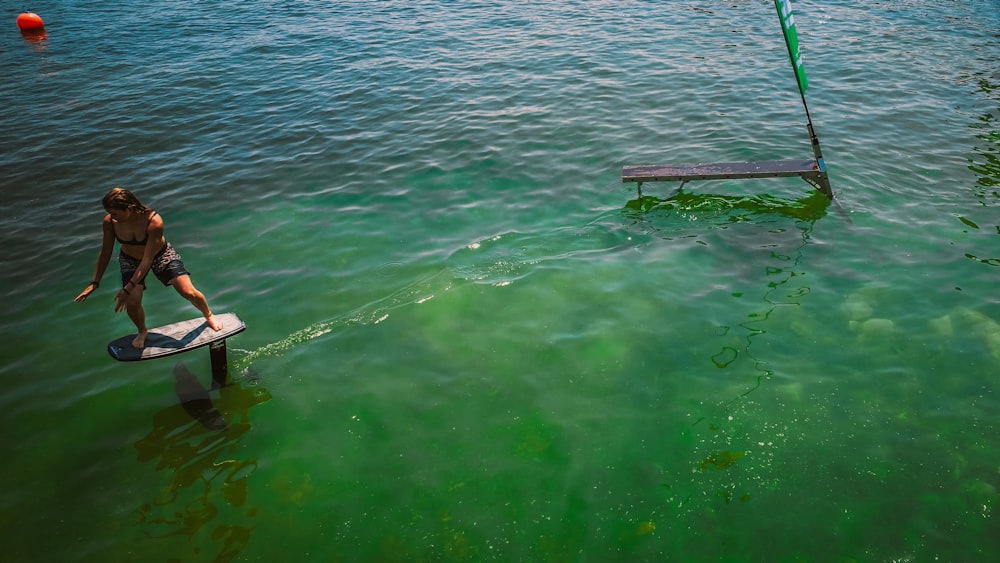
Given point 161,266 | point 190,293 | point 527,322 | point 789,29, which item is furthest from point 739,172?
point 161,266

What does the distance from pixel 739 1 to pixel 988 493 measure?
2202cm

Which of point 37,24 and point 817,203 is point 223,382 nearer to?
point 817,203

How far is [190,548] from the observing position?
6340 mm

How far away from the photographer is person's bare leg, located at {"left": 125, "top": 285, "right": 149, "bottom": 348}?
24.4ft

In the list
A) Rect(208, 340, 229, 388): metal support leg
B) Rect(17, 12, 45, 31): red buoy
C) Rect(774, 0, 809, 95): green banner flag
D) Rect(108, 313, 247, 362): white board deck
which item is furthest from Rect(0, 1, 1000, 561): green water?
Rect(17, 12, 45, 31): red buoy

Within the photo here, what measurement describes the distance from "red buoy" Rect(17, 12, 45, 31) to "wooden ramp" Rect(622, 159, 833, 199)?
80.5ft

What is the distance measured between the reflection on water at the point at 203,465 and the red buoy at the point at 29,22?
75.6 feet

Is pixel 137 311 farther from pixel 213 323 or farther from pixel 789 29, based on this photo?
pixel 789 29

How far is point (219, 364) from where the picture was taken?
8.12 metres

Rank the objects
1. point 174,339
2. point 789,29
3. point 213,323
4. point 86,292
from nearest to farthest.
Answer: point 86,292 < point 174,339 < point 213,323 < point 789,29

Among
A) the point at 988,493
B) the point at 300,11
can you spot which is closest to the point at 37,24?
the point at 300,11

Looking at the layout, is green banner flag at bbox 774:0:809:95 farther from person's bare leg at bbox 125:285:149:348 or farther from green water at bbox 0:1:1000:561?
person's bare leg at bbox 125:285:149:348

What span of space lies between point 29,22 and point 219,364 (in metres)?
23.9

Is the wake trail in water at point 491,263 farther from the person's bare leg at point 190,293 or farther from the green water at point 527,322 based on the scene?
the person's bare leg at point 190,293
